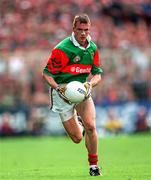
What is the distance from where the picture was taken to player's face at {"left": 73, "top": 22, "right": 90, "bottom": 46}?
1283cm

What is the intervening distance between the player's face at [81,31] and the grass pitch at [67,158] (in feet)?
7.41

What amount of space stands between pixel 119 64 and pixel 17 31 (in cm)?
414

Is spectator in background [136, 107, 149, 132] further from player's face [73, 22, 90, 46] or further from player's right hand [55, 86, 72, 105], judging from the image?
player's face [73, 22, 90, 46]

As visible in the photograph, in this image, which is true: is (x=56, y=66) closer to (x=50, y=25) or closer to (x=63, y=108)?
(x=63, y=108)

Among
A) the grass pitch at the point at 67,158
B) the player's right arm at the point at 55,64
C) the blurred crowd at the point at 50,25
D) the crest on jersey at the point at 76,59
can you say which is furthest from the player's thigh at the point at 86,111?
the blurred crowd at the point at 50,25

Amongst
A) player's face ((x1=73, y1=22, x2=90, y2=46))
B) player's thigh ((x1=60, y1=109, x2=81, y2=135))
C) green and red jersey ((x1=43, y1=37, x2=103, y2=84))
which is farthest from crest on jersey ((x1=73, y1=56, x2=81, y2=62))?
player's thigh ((x1=60, y1=109, x2=81, y2=135))

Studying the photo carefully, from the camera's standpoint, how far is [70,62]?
43.5ft

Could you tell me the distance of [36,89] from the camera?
29.2 m

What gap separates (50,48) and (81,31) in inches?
671

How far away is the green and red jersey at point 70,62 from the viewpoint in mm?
13164

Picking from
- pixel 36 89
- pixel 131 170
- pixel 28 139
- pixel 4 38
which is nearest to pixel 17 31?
pixel 4 38

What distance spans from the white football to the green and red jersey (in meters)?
0.34

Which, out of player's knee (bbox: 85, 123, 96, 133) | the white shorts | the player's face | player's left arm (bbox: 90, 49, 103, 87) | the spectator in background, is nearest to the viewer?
the player's face

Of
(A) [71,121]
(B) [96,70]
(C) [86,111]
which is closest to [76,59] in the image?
(B) [96,70]
